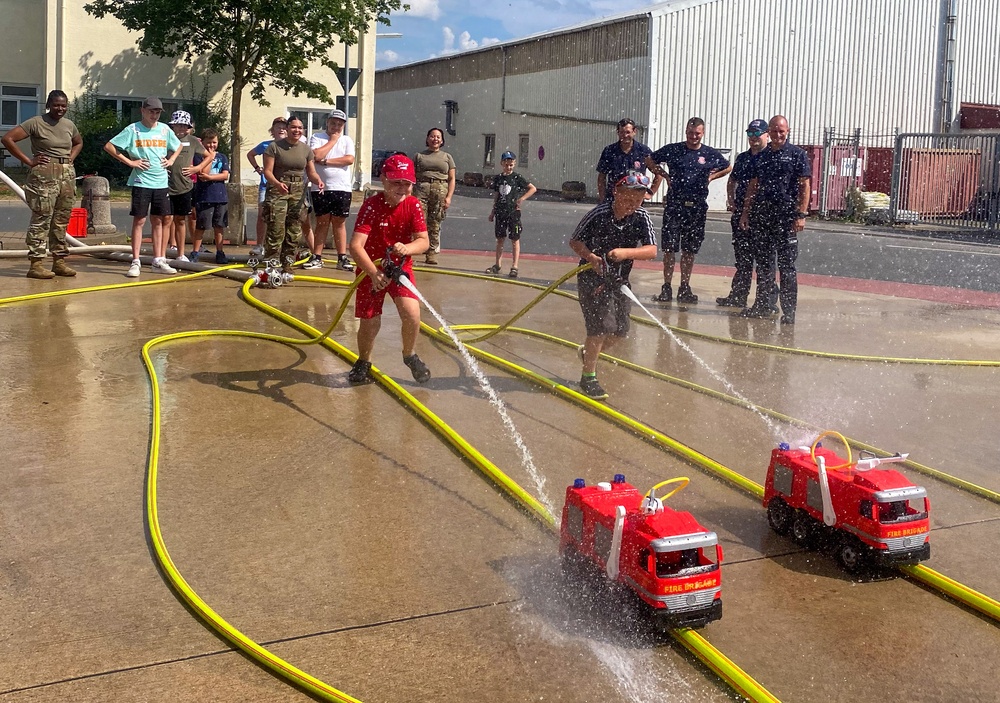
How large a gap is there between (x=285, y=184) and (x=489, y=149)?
41189 mm

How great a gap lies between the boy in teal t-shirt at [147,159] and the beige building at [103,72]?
20801 millimetres

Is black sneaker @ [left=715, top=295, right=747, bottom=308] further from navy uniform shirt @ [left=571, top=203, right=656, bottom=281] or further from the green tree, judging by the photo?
the green tree

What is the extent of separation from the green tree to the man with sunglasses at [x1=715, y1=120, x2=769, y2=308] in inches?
679

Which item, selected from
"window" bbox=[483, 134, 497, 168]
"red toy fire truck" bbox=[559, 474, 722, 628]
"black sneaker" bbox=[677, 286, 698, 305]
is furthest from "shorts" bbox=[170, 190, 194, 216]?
"window" bbox=[483, 134, 497, 168]

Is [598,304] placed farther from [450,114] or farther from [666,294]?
[450,114]

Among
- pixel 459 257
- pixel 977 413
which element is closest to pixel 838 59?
pixel 459 257

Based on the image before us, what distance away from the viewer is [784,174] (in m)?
10.0

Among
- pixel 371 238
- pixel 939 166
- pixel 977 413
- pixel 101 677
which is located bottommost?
pixel 101 677

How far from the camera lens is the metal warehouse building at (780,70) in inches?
1412

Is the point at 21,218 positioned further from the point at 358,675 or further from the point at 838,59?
the point at 838,59

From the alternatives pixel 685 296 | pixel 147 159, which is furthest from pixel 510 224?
pixel 147 159

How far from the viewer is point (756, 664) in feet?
11.8

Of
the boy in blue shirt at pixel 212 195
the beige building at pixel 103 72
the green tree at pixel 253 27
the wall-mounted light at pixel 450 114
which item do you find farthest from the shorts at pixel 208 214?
the wall-mounted light at pixel 450 114

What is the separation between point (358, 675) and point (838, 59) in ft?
124
